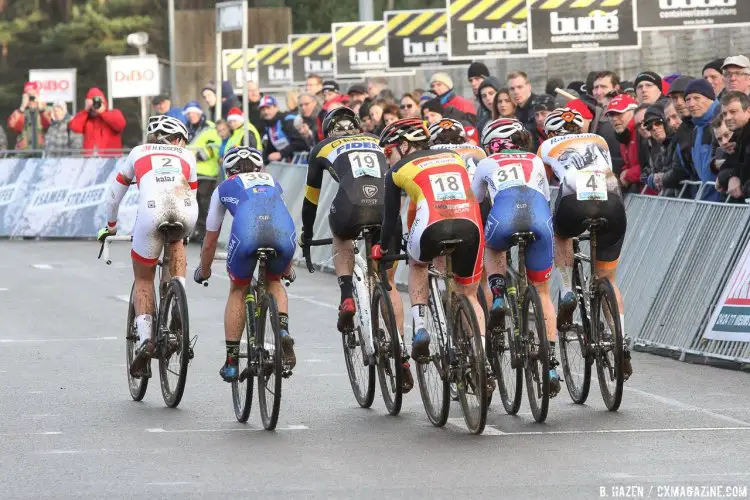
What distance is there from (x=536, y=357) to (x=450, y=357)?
526mm

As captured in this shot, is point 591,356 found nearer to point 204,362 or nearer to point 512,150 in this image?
point 512,150

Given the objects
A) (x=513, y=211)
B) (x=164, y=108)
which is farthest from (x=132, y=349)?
(x=164, y=108)

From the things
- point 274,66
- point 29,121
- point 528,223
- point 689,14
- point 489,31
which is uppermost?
point 274,66

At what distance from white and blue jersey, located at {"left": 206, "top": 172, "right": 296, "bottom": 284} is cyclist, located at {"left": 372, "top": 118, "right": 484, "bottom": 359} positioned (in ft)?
1.94

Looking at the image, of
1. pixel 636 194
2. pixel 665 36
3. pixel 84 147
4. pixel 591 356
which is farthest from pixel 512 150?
pixel 84 147

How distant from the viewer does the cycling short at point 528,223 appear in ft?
38.6

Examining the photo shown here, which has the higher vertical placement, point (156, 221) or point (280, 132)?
point (280, 132)

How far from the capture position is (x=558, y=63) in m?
27.3

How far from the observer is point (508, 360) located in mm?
12086

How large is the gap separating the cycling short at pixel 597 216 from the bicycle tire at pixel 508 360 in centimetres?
52

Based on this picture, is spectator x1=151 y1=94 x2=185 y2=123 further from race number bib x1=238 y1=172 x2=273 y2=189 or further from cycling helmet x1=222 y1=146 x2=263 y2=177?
race number bib x1=238 y1=172 x2=273 y2=189

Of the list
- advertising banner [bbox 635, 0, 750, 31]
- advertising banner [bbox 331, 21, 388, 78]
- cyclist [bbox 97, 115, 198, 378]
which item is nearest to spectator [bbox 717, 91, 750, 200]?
cyclist [bbox 97, 115, 198, 378]

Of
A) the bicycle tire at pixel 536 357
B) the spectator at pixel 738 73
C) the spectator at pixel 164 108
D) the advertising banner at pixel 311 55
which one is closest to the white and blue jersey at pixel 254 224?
the bicycle tire at pixel 536 357

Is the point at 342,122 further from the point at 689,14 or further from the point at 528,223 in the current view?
the point at 689,14
